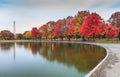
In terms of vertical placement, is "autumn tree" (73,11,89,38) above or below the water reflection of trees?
above

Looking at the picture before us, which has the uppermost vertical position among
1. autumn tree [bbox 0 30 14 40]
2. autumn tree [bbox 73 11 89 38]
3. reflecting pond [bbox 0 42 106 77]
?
autumn tree [bbox 73 11 89 38]

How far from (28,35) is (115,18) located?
70.6m

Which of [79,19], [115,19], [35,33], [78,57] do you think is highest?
[115,19]

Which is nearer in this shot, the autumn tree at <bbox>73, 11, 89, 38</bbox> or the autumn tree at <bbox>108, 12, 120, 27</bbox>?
the autumn tree at <bbox>73, 11, 89, 38</bbox>

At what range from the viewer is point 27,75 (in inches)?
560

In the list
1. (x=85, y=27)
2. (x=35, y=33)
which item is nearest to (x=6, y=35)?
(x=35, y=33)

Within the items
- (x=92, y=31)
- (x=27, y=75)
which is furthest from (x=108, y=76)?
(x=92, y=31)

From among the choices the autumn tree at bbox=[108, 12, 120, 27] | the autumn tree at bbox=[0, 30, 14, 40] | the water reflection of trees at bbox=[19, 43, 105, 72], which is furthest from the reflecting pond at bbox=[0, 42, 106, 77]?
the autumn tree at bbox=[0, 30, 14, 40]

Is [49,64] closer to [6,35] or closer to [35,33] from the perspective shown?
[35,33]

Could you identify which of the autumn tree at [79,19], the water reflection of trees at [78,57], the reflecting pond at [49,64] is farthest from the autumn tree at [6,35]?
the reflecting pond at [49,64]

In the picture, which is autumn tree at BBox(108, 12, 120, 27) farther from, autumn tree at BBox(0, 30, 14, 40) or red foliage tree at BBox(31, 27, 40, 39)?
autumn tree at BBox(0, 30, 14, 40)

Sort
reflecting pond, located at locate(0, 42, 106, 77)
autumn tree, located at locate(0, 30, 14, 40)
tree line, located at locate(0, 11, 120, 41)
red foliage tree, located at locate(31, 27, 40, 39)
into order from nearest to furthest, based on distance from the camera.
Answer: reflecting pond, located at locate(0, 42, 106, 77)
tree line, located at locate(0, 11, 120, 41)
red foliage tree, located at locate(31, 27, 40, 39)
autumn tree, located at locate(0, 30, 14, 40)

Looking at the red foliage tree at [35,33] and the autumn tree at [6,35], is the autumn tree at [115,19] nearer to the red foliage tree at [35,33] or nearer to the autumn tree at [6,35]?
the red foliage tree at [35,33]

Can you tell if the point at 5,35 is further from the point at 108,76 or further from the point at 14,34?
the point at 108,76
